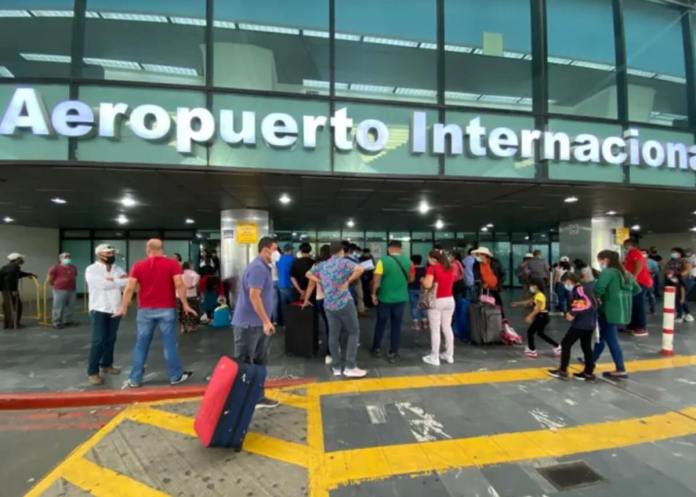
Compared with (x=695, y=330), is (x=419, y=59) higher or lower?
higher

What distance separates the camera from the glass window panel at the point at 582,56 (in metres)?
7.47

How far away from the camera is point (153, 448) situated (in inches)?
113

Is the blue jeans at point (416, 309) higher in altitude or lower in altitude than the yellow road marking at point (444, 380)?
higher

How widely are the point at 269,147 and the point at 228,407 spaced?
4575 mm

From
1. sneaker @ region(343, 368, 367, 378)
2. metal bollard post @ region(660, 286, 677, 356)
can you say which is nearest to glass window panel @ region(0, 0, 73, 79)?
sneaker @ region(343, 368, 367, 378)

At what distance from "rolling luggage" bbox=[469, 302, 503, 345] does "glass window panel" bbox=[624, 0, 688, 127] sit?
5.56m

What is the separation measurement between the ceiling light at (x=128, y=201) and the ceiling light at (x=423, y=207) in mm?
7526

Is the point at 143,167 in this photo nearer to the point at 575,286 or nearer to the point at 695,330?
the point at 575,286

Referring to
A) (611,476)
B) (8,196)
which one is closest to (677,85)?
(611,476)

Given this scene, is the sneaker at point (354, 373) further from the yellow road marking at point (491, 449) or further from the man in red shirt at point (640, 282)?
the man in red shirt at point (640, 282)

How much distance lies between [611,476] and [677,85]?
10100 mm

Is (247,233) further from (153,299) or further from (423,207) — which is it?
(423,207)

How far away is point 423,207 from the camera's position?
33.2ft

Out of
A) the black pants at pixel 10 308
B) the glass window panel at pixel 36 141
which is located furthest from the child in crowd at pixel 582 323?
the black pants at pixel 10 308
